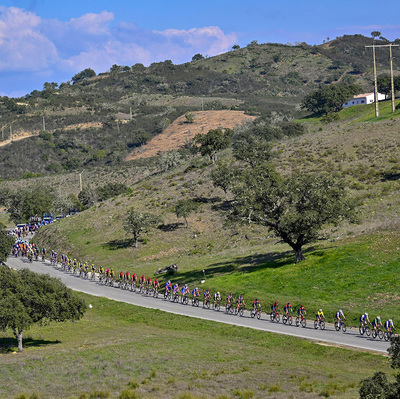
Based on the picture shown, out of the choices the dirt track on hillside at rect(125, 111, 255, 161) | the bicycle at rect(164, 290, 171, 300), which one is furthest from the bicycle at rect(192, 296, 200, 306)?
the dirt track on hillside at rect(125, 111, 255, 161)

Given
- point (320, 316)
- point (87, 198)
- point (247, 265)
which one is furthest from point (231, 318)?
point (87, 198)

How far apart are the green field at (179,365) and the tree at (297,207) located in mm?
15073

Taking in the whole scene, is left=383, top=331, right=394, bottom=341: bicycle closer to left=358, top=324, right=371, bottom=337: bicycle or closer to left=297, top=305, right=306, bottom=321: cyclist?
left=358, top=324, right=371, bottom=337: bicycle

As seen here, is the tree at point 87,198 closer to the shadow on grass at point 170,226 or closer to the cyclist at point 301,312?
the shadow on grass at point 170,226

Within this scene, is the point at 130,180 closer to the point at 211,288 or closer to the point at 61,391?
the point at 211,288

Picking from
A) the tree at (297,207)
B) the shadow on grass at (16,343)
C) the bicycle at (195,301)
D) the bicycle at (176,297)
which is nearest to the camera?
the shadow on grass at (16,343)

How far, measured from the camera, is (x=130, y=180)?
424 ft

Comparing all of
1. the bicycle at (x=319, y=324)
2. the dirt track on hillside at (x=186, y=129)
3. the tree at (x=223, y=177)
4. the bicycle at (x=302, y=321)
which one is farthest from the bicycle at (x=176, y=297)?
the dirt track on hillside at (x=186, y=129)

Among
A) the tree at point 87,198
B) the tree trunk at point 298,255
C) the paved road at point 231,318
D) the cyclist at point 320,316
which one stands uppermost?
the tree at point 87,198

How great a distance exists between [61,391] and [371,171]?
225 ft

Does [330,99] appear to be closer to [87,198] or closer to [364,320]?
[87,198]

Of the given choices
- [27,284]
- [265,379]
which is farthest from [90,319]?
[265,379]

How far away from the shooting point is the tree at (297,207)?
50.8 m

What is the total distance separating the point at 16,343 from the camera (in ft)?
123
